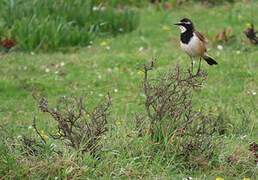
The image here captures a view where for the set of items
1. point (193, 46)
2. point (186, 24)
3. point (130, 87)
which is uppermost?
point (186, 24)

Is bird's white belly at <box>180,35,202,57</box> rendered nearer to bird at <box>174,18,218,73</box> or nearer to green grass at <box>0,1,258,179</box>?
bird at <box>174,18,218,73</box>

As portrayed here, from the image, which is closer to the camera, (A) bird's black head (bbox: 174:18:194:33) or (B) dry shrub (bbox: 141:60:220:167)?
(B) dry shrub (bbox: 141:60:220:167)

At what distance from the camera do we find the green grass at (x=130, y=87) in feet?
12.3

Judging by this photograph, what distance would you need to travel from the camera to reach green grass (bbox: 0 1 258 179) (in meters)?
3.74

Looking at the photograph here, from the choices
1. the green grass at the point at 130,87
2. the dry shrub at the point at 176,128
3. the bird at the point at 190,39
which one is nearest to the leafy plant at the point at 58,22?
the green grass at the point at 130,87

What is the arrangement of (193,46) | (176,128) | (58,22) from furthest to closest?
(58,22) < (193,46) < (176,128)

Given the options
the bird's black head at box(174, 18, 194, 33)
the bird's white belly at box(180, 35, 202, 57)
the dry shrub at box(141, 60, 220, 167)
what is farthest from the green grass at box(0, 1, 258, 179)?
the bird's black head at box(174, 18, 194, 33)

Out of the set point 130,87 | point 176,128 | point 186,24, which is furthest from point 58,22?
point 176,128

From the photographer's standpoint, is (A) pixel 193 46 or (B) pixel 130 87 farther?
(B) pixel 130 87

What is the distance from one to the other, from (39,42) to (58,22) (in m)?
0.44

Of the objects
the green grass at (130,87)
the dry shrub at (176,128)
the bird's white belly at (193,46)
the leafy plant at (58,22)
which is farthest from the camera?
the leafy plant at (58,22)

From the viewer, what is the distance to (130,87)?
643 centimetres

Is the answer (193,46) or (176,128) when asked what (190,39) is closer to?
(193,46)

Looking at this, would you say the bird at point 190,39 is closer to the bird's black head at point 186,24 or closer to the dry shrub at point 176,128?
the bird's black head at point 186,24
